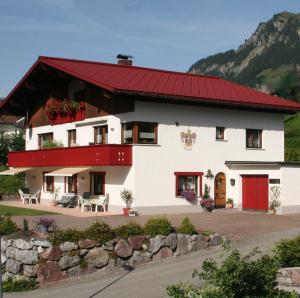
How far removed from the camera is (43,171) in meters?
35.2

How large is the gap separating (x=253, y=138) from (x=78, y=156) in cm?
1027

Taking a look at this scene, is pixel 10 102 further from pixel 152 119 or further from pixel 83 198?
pixel 152 119

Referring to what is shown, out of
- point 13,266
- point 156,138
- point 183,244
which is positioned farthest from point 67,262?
point 156,138

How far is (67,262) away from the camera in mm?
15867

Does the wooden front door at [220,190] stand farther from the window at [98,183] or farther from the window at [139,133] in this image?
the window at [98,183]

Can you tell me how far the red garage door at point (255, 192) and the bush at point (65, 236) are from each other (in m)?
13.9

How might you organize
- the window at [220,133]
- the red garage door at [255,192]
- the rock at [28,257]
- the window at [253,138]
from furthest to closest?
1. the window at [253,138]
2. the window at [220,133]
3. the red garage door at [255,192]
4. the rock at [28,257]

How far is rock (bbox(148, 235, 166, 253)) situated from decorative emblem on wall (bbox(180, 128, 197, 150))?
1155cm

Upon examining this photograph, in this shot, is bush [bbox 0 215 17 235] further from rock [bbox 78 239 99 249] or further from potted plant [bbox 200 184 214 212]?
potted plant [bbox 200 184 214 212]

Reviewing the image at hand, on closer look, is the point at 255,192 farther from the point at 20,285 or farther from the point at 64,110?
the point at 20,285

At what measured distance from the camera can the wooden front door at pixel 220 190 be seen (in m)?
30.0

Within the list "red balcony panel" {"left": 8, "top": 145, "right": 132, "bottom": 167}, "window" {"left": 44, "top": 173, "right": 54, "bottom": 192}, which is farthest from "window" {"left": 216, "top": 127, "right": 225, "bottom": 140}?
"window" {"left": 44, "top": 173, "right": 54, "bottom": 192}

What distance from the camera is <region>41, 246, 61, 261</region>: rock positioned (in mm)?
15789

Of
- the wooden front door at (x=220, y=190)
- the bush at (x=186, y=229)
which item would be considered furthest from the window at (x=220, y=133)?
the bush at (x=186, y=229)
